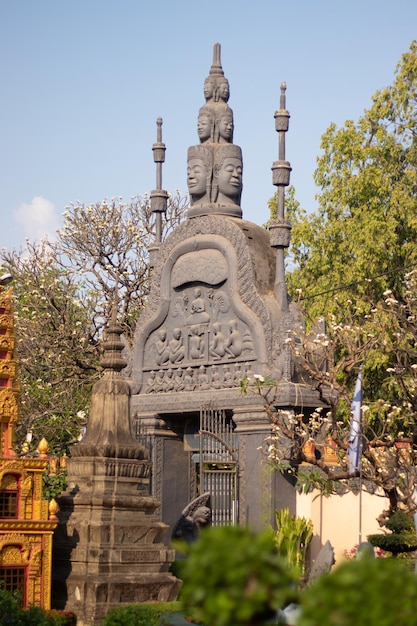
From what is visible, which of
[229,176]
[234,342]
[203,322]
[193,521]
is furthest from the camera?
[229,176]

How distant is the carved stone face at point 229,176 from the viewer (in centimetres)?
2455

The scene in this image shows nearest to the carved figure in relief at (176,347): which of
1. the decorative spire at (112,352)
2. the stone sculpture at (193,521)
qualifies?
the stone sculpture at (193,521)

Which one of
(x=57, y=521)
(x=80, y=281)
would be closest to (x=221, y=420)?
(x=57, y=521)

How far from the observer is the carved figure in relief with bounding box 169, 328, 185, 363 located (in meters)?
24.5

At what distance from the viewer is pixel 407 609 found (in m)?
4.85

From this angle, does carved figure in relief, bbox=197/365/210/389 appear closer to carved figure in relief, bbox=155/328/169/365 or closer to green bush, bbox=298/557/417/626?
carved figure in relief, bbox=155/328/169/365

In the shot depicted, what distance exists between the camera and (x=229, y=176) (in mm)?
24547

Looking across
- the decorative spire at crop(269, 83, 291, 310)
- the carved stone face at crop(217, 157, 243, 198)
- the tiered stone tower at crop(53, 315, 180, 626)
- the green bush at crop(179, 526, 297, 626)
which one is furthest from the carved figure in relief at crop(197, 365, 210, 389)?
the green bush at crop(179, 526, 297, 626)

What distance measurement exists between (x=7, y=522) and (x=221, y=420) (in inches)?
277

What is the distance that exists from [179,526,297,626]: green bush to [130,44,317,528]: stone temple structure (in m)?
16.3

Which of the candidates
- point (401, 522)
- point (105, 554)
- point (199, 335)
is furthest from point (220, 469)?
point (105, 554)

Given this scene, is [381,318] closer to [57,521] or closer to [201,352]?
[201,352]

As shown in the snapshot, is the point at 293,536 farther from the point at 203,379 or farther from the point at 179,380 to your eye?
the point at 179,380

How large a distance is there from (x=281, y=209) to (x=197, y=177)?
2.20m
